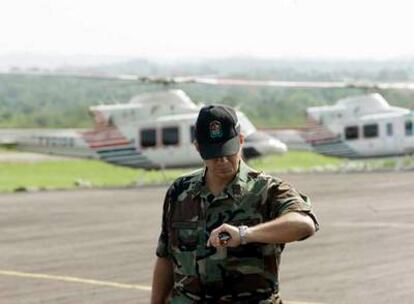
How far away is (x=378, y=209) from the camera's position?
22641 mm

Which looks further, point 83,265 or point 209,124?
point 83,265

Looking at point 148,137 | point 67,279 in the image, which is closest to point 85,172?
point 148,137

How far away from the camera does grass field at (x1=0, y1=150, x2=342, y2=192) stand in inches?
1795

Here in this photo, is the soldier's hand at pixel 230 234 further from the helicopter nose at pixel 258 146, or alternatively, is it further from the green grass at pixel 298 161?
the green grass at pixel 298 161

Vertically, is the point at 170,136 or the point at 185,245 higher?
the point at 185,245

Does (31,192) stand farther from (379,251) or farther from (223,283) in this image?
(223,283)

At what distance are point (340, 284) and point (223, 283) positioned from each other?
8.01m

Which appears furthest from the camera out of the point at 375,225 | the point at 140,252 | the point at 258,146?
the point at 258,146

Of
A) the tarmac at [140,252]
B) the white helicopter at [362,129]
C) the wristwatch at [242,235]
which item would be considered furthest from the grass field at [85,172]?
the wristwatch at [242,235]

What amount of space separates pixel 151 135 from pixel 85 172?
68.2ft

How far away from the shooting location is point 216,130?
4.48 meters

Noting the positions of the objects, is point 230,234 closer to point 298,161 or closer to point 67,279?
point 67,279

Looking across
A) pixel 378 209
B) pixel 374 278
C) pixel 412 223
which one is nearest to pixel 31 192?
pixel 378 209

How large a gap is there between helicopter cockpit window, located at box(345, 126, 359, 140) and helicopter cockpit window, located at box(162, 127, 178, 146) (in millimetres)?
9792
